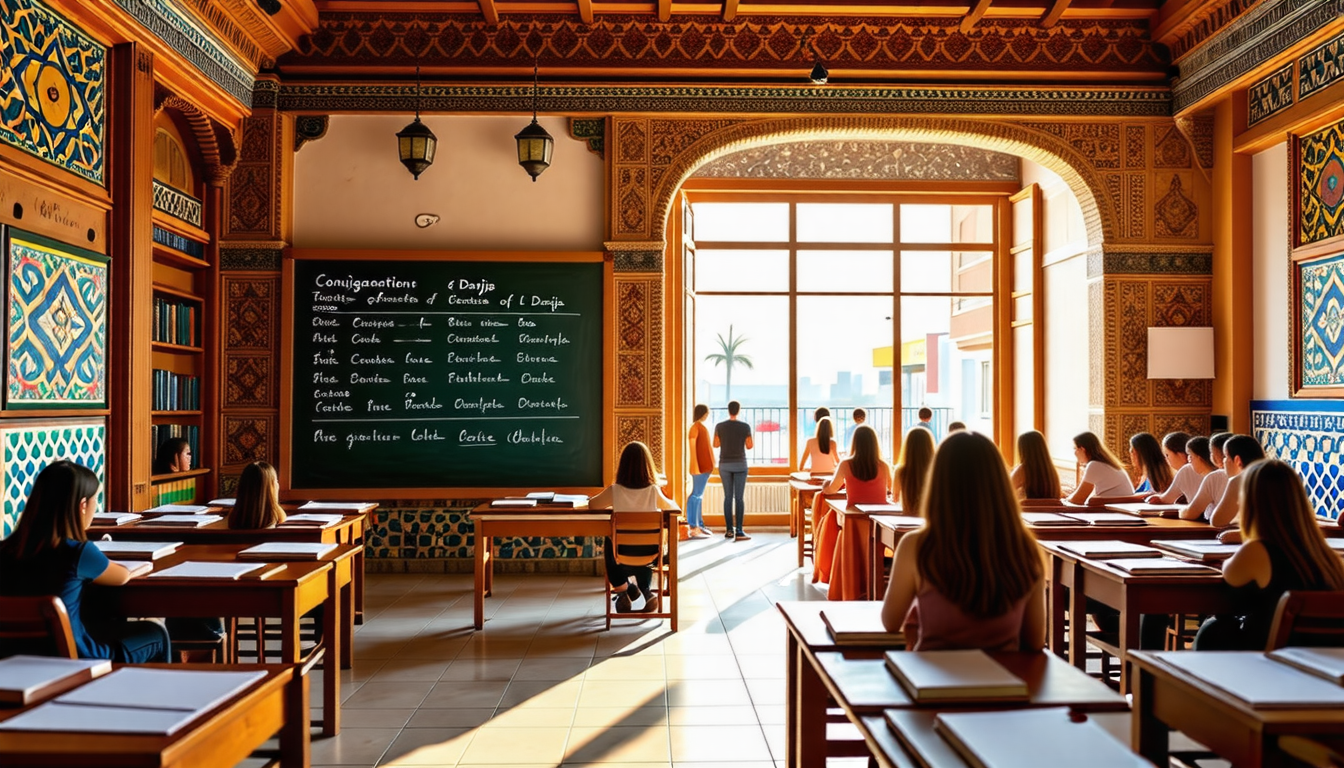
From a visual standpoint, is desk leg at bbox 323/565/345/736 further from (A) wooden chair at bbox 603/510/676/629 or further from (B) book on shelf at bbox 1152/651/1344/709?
(B) book on shelf at bbox 1152/651/1344/709

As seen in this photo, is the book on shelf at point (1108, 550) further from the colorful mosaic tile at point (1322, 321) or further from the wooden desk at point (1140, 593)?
the colorful mosaic tile at point (1322, 321)

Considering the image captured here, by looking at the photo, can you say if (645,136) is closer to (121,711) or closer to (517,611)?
(517,611)

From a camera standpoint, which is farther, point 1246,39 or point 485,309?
point 485,309

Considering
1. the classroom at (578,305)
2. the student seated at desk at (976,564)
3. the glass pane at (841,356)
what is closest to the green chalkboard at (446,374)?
the classroom at (578,305)

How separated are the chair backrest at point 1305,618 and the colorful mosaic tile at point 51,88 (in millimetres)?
5323

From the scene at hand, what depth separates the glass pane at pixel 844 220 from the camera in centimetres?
1023

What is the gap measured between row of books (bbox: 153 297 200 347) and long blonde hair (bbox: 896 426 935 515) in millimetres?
4910

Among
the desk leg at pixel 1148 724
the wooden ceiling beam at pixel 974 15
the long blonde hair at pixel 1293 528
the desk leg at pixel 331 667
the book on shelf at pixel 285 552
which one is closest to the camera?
the desk leg at pixel 1148 724

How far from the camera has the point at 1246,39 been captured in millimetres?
6336

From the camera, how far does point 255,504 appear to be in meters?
4.54

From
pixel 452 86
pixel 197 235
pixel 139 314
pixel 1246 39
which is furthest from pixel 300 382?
pixel 1246 39

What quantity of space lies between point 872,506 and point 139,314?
4.47m

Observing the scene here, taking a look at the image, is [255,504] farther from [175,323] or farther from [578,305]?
[578,305]

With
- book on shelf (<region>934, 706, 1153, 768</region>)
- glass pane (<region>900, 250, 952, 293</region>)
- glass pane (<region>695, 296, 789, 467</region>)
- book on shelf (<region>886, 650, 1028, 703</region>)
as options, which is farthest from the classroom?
book on shelf (<region>934, 706, 1153, 768</region>)
